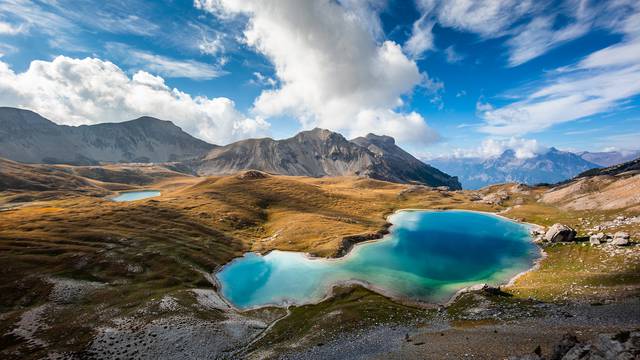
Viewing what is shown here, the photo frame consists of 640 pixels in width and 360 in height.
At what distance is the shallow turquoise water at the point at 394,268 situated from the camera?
82062 millimetres

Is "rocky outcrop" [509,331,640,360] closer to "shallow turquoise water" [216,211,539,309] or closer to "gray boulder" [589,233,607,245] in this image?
"shallow turquoise water" [216,211,539,309]

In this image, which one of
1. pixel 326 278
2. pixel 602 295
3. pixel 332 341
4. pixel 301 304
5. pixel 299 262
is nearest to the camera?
pixel 332 341

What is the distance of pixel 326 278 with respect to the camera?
91.8 metres

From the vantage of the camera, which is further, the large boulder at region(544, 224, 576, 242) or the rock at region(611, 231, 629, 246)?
the large boulder at region(544, 224, 576, 242)

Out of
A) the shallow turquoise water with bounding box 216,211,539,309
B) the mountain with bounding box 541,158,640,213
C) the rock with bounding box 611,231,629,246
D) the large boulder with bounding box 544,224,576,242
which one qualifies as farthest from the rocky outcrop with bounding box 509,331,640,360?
the mountain with bounding box 541,158,640,213

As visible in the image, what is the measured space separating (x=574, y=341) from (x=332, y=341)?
32.4 m

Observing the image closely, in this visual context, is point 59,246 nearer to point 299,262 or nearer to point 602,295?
point 299,262

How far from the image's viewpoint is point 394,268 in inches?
3871

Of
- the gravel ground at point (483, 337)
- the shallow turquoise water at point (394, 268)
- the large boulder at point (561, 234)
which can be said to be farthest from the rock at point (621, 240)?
the gravel ground at point (483, 337)

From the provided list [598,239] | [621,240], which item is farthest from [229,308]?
[598,239]

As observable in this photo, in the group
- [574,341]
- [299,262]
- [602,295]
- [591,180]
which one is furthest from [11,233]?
[591,180]

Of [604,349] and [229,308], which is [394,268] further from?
[604,349]

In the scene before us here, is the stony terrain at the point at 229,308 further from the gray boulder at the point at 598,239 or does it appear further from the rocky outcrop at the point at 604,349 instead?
the rocky outcrop at the point at 604,349

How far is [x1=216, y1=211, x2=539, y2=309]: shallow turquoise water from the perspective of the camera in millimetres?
82062
